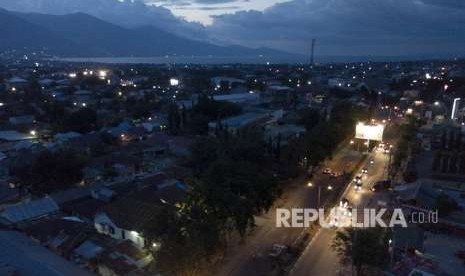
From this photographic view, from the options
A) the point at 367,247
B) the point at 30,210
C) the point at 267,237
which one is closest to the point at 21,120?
the point at 30,210

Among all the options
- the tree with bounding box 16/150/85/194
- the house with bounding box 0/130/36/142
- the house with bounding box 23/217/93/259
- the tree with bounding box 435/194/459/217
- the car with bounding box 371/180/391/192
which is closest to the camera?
the house with bounding box 23/217/93/259

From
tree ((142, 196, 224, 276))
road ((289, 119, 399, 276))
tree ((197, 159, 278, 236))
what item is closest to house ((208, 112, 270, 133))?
road ((289, 119, 399, 276))

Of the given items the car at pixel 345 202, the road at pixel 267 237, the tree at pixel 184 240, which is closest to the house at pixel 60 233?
the tree at pixel 184 240

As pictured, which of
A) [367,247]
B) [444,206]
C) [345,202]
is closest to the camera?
[367,247]

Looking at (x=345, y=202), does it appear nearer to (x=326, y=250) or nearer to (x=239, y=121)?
(x=326, y=250)

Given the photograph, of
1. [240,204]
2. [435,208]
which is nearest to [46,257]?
[240,204]

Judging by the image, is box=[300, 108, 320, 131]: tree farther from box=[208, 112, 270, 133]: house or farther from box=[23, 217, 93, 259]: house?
box=[23, 217, 93, 259]: house

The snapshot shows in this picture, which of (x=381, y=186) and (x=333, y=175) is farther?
(x=333, y=175)
